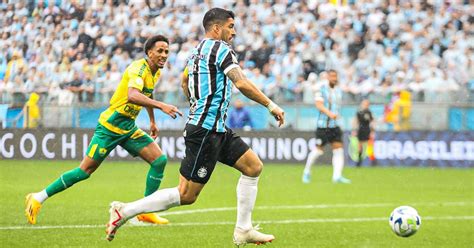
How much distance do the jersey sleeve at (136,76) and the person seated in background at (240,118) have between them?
13736mm

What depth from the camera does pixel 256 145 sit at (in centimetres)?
2498

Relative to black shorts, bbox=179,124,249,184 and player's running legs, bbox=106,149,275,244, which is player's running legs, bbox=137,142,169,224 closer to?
player's running legs, bbox=106,149,275,244

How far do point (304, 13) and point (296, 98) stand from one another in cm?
356

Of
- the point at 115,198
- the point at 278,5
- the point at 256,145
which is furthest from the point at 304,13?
the point at 115,198

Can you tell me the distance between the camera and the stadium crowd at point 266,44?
25312mm

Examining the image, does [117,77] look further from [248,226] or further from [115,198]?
[248,226]

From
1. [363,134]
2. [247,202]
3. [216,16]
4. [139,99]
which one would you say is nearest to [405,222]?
[247,202]

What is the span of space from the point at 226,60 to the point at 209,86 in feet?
1.09

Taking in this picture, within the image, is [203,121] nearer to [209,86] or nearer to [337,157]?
[209,86]

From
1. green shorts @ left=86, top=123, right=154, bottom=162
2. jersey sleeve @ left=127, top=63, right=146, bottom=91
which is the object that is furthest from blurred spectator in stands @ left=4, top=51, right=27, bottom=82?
jersey sleeve @ left=127, top=63, right=146, bottom=91

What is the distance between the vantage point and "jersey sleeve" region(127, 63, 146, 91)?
10.8 meters

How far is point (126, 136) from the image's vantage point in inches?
457

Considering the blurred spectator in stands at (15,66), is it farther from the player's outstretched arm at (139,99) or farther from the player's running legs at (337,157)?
the player's outstretched arm at (139,99)

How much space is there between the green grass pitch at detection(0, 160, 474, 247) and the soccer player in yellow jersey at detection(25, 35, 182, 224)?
0.40 m
